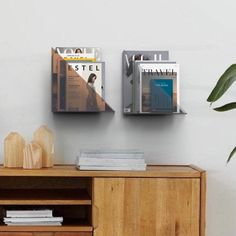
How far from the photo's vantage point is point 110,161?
6.02ft

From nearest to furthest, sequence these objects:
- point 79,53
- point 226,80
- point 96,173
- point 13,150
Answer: point 226,80, point 96,173, point 13,150, point 79,53

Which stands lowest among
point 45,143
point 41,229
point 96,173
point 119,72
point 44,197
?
point 41,229

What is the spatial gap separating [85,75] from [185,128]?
1.72 feet

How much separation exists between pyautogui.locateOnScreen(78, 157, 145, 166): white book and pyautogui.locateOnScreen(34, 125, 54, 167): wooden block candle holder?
0.18 m

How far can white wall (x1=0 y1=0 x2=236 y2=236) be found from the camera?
210 cm

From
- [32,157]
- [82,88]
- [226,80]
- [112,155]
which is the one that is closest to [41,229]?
[32,157]

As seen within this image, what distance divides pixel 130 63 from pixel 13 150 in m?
0.64

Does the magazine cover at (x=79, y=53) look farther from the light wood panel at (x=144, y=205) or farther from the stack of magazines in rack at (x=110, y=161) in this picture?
the light wood panel at (x=144, y=205)

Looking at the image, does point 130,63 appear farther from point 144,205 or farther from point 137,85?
point 144,205

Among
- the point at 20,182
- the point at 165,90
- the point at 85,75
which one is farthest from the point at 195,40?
the point at 20,182

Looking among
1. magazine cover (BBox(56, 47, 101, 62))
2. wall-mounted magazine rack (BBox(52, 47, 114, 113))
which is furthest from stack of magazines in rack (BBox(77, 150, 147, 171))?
magazine cover (BBox(56, 47, 101, 62))

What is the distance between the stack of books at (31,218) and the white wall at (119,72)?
0.34 m

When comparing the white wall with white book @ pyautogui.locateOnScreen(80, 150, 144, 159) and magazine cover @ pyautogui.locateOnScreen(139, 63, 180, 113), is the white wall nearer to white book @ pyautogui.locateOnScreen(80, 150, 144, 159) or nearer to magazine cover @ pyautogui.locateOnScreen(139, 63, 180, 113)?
magazine cover @ pyautogui.locateOnScreen(139, 63, 180, 113)

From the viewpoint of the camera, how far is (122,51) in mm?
2117
